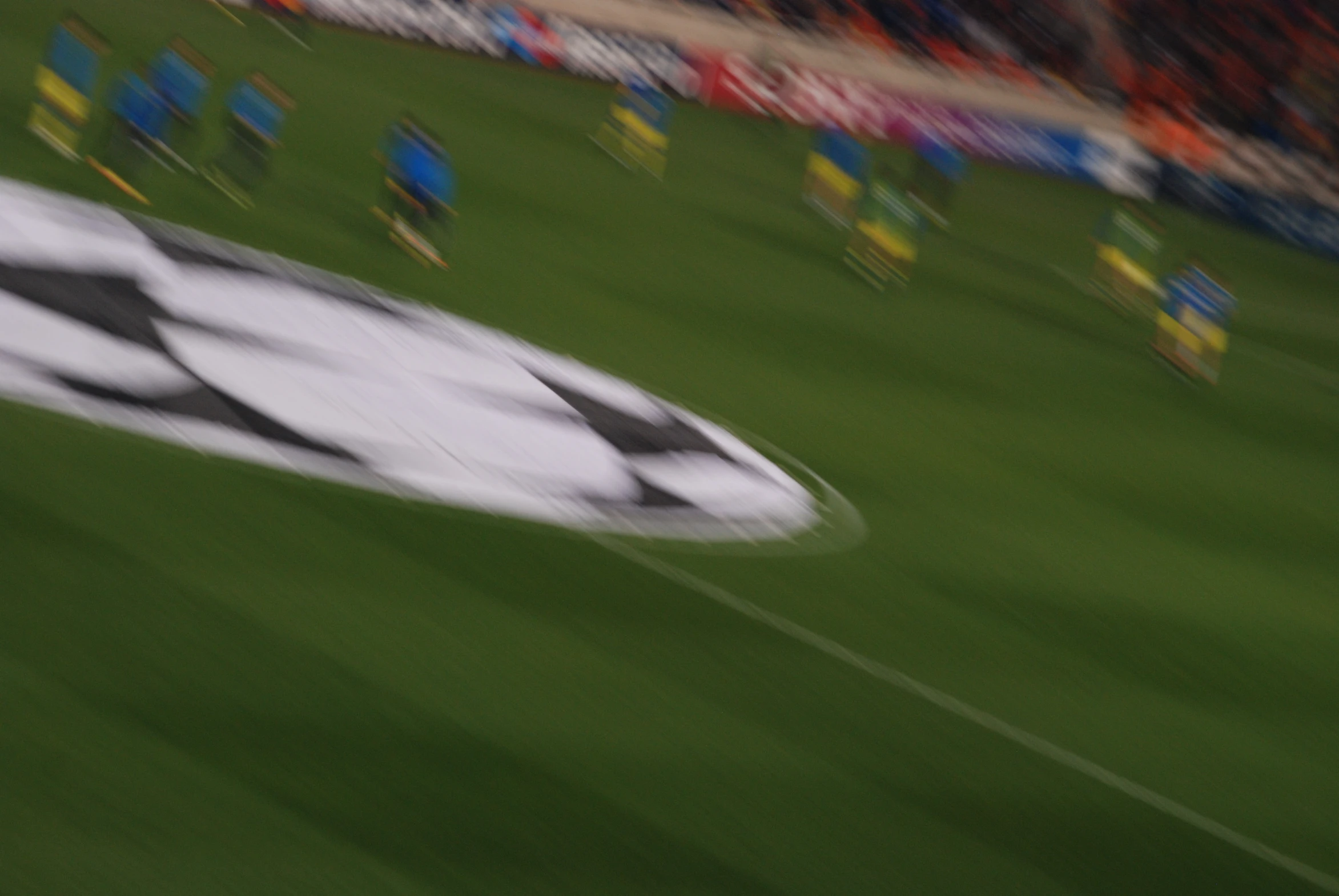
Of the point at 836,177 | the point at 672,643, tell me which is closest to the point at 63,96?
the point at 672,643

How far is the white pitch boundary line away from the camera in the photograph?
6.18m

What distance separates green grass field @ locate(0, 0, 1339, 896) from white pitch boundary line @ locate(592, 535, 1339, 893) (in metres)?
0.06

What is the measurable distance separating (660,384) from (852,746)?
12.2 feet

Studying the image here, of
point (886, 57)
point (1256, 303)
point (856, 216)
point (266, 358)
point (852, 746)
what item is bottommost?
point (852, 746)

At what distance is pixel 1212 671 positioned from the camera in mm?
7598

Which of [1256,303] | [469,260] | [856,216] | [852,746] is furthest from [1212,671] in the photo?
[1256,303]

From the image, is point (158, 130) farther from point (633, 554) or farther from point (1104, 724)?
point (1104, 724)

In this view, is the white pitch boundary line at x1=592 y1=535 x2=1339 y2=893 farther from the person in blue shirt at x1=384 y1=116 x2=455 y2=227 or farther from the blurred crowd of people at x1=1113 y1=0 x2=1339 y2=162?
the blurred crowd of people at x1=1113 y1=0 x2=1339 y2=162

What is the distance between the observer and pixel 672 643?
21.0ft

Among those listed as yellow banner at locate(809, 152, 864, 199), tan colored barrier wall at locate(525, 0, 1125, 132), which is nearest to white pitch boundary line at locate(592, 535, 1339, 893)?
yellow banner at locate(809, 152, 864, 199)

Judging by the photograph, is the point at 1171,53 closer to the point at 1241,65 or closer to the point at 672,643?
the point at 1241,65

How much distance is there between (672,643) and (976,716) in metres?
1.23

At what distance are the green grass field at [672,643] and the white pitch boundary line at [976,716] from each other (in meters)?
0.06

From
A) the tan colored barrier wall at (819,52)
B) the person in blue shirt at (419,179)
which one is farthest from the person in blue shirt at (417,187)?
A: the tan colored barrier wall at (819,52)
